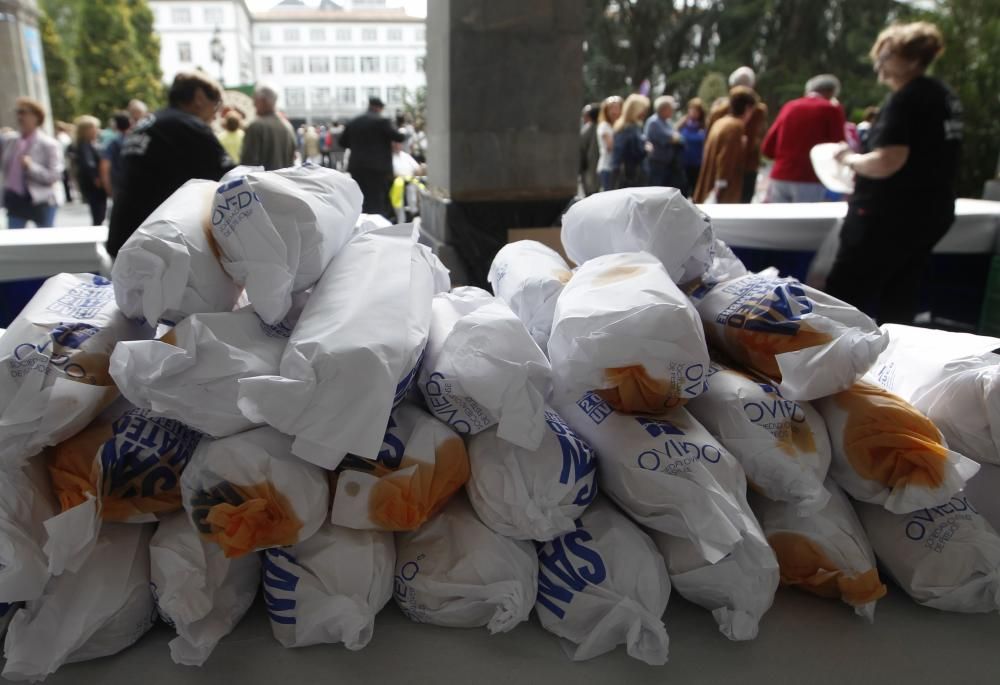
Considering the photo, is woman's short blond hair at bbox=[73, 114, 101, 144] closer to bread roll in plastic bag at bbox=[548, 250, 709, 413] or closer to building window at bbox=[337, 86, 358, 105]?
bread roll in plastic bag at bbox=[548, 250, 709, 413]

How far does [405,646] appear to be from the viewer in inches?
41.1

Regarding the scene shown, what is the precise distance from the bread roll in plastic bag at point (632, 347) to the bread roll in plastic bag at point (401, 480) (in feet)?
0.80

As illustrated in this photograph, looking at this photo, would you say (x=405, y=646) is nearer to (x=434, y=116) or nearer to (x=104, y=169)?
(x=434, y=116)

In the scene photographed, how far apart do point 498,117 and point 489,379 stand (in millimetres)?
2681

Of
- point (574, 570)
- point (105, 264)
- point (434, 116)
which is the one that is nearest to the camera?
point (574, 570)

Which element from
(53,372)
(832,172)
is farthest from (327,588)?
(832,172)

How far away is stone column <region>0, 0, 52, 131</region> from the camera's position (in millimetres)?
11367

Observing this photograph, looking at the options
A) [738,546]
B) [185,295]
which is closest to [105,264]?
[185,295]

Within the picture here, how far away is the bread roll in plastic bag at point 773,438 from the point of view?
112 centimetres

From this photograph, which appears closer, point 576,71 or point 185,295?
point 185,295

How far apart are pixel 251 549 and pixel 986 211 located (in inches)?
173

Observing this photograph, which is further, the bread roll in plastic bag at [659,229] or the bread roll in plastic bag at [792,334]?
the bread roll in plastic bag at [659,229]

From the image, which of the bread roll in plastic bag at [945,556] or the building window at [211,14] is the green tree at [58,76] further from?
the building window at [211,14]

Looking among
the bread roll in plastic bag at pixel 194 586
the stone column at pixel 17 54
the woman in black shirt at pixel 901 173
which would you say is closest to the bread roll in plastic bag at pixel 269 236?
the bread roll in plastic bag at pixel 194 586
